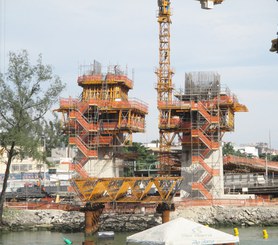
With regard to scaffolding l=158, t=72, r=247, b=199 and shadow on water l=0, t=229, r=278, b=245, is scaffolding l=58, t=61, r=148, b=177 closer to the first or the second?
scaffolding l=158, t=72, r=247, b=199

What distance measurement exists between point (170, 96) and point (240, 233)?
102 feet

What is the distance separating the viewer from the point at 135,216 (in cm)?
6831

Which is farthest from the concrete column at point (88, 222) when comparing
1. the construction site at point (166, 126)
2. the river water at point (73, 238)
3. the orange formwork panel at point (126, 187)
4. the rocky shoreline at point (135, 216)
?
the construction site at point (166, 126)

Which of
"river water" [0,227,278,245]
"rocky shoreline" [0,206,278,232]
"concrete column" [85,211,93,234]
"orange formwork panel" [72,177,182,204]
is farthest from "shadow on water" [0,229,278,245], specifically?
"orange formwork panel" [72,177,182,204]

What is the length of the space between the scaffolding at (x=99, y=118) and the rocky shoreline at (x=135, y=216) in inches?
476

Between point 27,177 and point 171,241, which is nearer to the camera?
point 171,241

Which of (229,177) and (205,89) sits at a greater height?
(205,89)

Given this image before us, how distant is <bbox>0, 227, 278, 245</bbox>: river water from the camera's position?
5725 centimetres

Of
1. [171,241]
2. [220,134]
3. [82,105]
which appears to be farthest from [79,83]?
[171,241]

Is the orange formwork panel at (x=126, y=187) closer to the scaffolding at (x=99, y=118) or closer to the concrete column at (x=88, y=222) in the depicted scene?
the concrete column at (x=88, y=222)

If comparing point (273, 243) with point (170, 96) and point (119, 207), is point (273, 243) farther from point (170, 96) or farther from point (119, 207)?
point (170, 96)

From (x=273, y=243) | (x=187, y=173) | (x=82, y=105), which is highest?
(x=82, y=105)

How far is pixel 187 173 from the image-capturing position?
81.4m

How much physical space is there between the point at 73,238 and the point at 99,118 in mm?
24931
